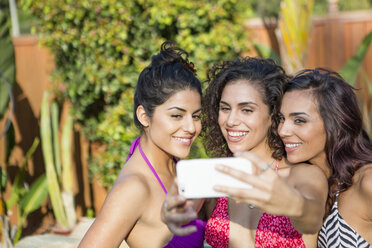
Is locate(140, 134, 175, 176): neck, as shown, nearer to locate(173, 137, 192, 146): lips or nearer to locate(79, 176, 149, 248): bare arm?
locate(173, 137, 192, 146): lips

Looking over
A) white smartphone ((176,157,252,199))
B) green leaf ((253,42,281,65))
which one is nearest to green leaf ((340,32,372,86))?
green leaf ((253,42,281,65))

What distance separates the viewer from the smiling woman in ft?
7.29

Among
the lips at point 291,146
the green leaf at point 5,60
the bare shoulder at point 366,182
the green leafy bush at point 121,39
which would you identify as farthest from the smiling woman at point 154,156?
the green leaf at point 5,60

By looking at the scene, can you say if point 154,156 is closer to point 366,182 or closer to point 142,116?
point 142,116

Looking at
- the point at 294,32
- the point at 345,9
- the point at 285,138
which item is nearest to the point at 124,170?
the point at 285,138

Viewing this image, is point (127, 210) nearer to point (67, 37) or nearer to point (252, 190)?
point (252, 190)

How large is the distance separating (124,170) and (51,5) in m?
3.72

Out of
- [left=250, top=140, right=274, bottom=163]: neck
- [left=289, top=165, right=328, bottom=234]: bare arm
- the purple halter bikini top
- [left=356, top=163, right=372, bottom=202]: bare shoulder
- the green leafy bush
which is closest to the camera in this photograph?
[left=289, top=165, right=328, bottom=234]: bare arm

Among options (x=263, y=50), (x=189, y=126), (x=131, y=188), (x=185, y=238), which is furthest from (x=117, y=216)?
(x=263, y=50)

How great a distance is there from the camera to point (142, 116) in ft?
8.85

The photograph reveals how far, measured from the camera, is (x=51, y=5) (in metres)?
5.54

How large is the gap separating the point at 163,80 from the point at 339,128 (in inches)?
41.8

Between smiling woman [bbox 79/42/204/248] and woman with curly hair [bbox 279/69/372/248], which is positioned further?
woman with curly hair [bbox 279/69/372/248]

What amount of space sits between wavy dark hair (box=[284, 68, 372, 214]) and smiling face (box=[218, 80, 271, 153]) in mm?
259
